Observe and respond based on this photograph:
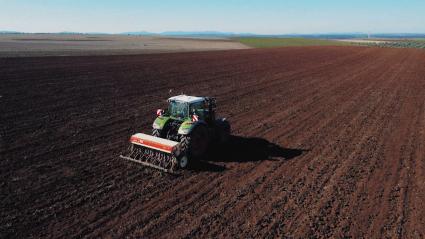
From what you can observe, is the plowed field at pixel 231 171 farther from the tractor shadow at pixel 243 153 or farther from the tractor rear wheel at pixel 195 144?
the tractor rear wheel at pixel 195 144

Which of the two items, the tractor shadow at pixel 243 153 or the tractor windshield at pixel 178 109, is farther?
the tractor windshield at pixel 178 109

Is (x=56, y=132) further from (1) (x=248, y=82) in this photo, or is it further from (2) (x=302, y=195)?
(1) (x=248, y=82)

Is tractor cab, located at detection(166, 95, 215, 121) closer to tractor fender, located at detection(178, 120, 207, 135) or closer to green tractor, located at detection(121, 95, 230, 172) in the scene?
green tractor, located at detection(121, 95, 230, 172)

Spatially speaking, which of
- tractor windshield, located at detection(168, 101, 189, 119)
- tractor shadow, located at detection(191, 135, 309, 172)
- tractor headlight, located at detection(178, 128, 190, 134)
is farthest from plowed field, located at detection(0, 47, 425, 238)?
tractor windshield, located at detection(168, 101, 189, 119)

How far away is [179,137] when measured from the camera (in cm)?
1211

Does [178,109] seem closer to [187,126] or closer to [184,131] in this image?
[187,126]

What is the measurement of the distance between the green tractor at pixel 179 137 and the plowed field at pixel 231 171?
0.42m

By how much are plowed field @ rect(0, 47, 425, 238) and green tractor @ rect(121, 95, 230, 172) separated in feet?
1.37

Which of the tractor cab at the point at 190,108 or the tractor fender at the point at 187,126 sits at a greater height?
the tractor cab at the point at 190,108

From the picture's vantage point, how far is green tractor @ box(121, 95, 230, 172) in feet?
37.2

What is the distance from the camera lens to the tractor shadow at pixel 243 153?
12.1 m

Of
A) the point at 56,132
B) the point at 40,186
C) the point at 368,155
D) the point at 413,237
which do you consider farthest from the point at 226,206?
the point at 56,132

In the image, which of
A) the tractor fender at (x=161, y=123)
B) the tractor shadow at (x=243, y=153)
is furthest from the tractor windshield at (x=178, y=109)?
the tractor shadow at (x=243, y=153)

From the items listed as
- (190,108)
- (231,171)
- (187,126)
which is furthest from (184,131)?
(231,171)
